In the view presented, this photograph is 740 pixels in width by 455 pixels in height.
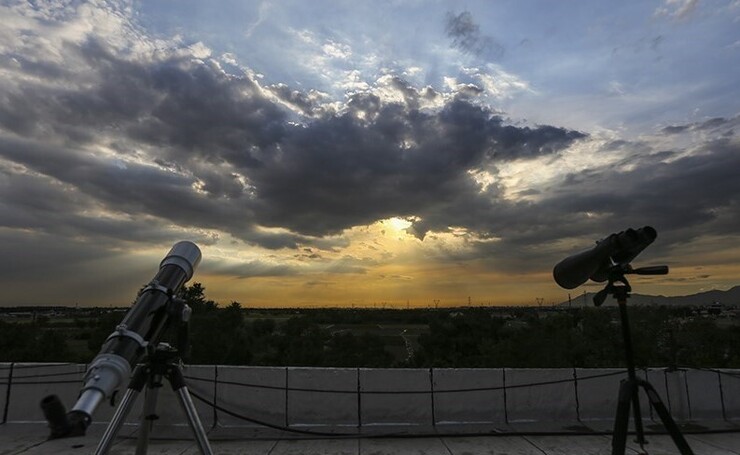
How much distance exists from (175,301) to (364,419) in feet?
16.8

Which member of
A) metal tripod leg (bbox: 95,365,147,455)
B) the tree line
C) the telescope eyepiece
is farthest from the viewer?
the tree line

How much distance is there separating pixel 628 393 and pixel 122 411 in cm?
342

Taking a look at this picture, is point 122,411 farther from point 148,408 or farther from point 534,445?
point 534,445

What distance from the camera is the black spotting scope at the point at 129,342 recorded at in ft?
7.12

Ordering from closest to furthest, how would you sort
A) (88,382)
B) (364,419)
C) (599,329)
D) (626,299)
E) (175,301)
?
(88,382) < (626,299) < (175,301) < (364,419) < (599,329)

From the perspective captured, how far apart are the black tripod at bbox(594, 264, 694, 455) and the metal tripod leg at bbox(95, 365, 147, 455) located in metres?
3.24

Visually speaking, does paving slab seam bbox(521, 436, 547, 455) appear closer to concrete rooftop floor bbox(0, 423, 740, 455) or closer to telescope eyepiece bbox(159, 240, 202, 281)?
concrete rooftop floor bbox(0, 423, 740, 455)

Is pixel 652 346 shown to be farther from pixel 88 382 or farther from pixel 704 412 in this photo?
pixel 88 382

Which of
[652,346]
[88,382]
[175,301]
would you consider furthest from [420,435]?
[652,346]

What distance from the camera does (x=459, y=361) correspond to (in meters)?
37.1

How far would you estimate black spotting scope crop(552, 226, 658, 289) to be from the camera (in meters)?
3.09

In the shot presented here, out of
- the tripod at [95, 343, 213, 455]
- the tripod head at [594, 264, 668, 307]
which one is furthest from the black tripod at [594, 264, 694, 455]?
the tripod at [95, 343, 213, 455]

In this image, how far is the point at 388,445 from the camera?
6.96m

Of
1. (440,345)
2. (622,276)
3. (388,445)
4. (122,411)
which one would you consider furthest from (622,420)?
(440,345)
